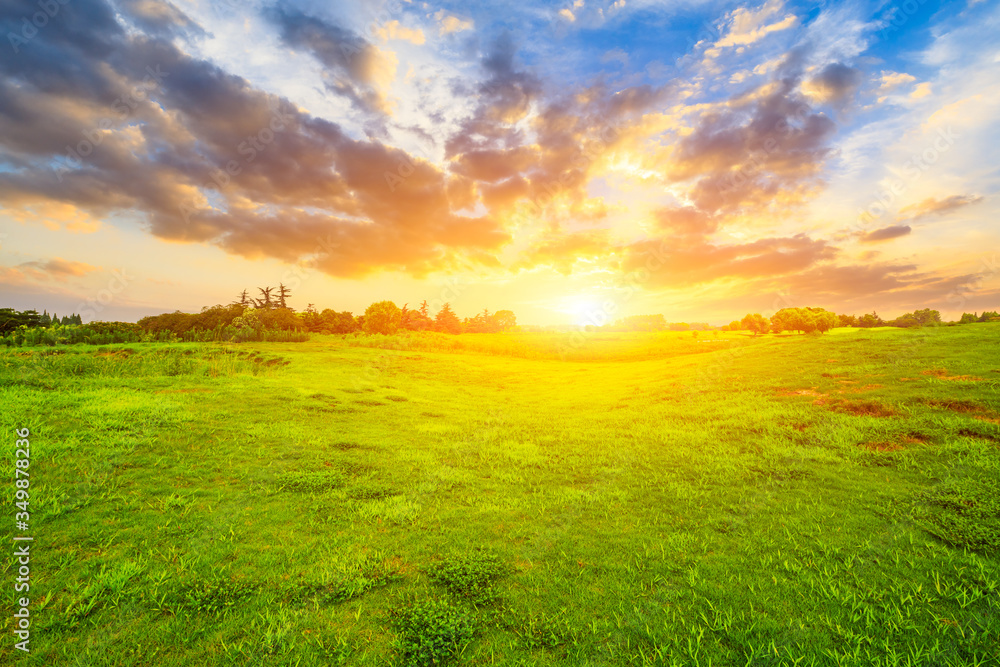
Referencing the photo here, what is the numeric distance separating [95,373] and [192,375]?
3118 millimetres

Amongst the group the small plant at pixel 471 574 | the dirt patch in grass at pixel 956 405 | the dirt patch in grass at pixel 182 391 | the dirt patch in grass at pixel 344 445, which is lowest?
the small plant at pixel 471 574

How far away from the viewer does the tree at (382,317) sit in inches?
2734

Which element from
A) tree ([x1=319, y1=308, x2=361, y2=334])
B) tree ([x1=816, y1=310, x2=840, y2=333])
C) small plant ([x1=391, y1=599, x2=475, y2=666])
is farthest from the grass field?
tree ([x1=319, y1=308, x2=361, y2=334])

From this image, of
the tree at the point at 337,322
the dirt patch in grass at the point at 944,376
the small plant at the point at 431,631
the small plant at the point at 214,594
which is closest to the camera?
the small plant at the point at 431,631

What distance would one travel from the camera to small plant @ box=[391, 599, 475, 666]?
4.59 meters

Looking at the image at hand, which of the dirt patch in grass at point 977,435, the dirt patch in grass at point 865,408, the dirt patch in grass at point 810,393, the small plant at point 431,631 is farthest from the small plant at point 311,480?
the dirt patch in grass at point 810,393

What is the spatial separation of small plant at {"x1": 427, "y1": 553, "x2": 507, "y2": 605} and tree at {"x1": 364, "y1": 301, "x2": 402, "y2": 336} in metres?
62.5

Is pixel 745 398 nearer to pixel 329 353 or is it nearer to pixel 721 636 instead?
pixel 721 636

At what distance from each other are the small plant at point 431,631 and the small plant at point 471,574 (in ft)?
1.15

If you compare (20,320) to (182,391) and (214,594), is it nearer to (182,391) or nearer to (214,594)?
(182,391)

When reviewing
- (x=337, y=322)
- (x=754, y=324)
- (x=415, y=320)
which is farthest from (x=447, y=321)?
(x=754, y=324)

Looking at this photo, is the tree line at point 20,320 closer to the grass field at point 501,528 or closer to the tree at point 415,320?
the grass field at point 501,528

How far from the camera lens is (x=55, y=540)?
612 centimetres

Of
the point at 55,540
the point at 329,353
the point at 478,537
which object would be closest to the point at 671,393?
the point at 478,537
